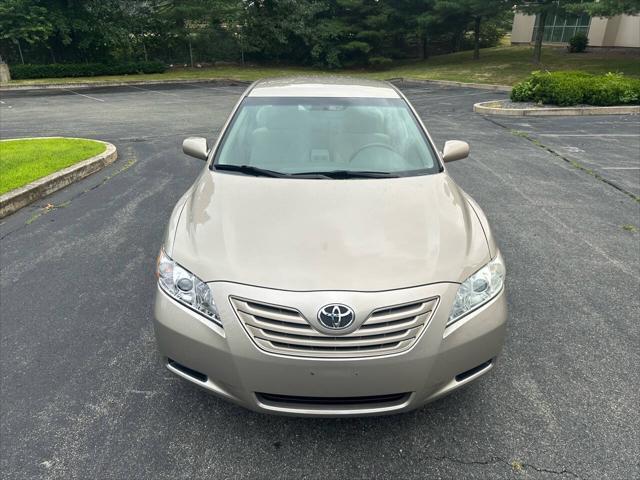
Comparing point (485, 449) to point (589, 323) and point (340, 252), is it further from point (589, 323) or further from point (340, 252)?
point (589, 323)

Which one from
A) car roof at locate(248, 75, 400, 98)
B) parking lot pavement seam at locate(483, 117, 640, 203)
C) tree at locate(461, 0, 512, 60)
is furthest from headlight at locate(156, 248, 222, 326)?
tree at locate(461, 0, 512, 60)

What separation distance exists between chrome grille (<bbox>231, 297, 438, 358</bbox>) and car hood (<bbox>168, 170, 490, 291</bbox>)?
0.13m

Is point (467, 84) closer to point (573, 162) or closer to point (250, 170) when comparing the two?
point (573, 162)

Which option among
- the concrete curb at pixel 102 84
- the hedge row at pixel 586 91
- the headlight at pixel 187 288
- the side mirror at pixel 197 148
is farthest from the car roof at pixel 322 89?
the concrete curb at pixel 102 84

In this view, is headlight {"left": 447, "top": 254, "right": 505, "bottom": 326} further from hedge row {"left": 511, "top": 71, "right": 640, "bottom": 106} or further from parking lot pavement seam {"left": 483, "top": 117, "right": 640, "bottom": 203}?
hedge row {"left": 511, "top": 71, "right": 640, "bottom": 106}

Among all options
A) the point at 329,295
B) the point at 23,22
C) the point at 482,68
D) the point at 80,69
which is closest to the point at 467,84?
the point at 482,68

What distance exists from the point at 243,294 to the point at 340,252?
543 mm

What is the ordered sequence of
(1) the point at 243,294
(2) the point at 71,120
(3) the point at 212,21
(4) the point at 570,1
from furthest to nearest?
(3) the point at 212,21
(4) the point at 570,1
(2) the point at 71,120
(1) the point at 243,294

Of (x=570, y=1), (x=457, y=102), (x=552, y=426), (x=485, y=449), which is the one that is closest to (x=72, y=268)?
→ (x=485, y=449)

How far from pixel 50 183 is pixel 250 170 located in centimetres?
449

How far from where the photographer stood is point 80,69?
24.4 m

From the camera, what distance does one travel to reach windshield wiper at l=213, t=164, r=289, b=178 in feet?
10.3

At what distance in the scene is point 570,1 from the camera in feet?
66.0

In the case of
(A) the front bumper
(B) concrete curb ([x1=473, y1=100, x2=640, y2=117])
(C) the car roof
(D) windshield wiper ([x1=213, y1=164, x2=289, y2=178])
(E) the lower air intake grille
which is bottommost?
(B) concrete curb ([x1=473, y1=100, x2=640, y2=117])
